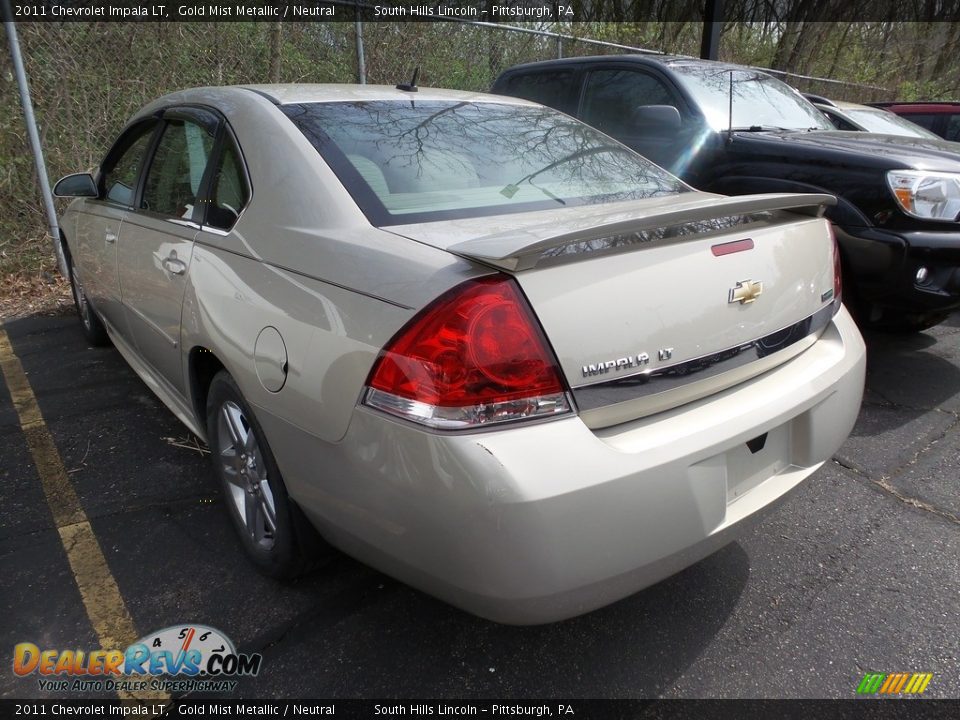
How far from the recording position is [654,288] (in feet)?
5.46

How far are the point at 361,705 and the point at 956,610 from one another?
5.99 feet

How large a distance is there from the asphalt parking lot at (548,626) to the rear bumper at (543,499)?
15.9 inches

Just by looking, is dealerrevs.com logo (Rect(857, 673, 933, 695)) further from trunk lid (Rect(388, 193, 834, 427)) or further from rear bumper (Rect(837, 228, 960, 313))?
rear bumper (Rect(837, 228, 960, 313))

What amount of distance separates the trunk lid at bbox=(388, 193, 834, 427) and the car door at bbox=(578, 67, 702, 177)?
7.87ft

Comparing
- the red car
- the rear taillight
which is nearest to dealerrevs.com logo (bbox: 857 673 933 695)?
the rear taillight

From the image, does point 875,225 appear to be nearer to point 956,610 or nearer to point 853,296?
point 853,296

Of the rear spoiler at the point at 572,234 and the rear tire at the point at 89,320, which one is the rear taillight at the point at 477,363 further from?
the rear tire at the point at 89,320

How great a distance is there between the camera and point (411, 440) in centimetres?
151

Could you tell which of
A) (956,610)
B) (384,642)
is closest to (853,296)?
(956,610)

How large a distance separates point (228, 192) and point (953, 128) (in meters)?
9.06

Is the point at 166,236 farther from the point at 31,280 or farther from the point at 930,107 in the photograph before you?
the point at 930,107

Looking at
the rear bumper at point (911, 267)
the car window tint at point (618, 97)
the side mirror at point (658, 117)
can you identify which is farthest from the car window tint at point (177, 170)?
the rear bumper at point (911, 267)

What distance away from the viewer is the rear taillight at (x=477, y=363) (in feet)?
4.94

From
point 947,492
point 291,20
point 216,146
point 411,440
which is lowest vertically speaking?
point 947,492
